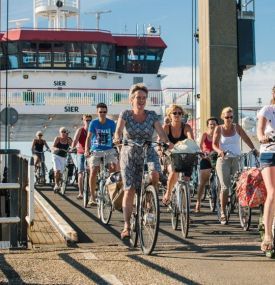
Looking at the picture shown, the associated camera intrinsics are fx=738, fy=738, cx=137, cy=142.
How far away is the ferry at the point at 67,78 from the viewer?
35531 mm

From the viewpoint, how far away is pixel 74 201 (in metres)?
13.8

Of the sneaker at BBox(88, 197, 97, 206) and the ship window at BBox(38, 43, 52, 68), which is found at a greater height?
the ship window at BBox(38, 43, 52, 68)

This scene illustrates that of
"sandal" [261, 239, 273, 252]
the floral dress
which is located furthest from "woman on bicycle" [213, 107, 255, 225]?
"sandal" [261, 239, 273, 252]

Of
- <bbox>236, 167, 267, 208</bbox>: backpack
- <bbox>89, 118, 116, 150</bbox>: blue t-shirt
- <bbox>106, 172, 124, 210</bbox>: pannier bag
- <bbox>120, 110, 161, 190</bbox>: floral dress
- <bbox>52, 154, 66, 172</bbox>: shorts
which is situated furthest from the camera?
<bbox>52, 154, 66, 172</bbox>: shorts

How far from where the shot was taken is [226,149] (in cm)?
1005

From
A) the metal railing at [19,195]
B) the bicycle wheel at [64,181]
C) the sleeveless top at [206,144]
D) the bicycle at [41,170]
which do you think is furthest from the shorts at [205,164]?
the bicycle at [41,170]

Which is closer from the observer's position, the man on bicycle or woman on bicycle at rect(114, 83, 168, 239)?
woman on bicycle at rect(114, 83, 168, 239)

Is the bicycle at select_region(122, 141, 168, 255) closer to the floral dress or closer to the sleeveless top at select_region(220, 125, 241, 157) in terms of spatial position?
the floral dress

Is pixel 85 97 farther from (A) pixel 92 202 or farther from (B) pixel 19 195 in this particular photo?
(B) pixel 19 195

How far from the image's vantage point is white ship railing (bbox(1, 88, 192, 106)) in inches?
1388

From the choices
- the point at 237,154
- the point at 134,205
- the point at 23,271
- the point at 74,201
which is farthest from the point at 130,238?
the point at 74,201

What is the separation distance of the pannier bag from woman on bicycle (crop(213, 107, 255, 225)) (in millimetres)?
1470

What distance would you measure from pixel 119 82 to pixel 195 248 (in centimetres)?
2948

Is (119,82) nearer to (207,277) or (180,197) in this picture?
(180,197)
